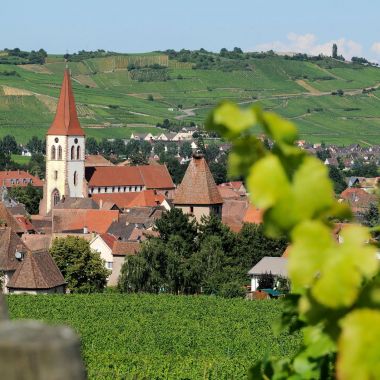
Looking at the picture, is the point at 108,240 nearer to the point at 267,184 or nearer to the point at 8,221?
the point at 8,221

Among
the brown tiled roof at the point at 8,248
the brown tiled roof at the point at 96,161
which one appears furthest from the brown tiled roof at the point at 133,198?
the brown tiled roof at the point at 8,248

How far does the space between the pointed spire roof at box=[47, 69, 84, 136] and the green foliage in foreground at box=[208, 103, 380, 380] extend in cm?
8606

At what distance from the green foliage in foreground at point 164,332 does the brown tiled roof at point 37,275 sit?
10.2ft

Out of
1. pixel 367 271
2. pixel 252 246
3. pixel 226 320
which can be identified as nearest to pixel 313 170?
pixel 367 271

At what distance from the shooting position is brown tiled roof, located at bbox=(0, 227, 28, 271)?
157 ft

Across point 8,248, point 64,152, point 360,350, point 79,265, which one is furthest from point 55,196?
point 360,350

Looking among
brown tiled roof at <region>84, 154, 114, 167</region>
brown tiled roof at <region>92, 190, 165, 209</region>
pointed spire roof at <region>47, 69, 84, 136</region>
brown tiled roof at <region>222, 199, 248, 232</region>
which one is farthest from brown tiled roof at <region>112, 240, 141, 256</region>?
brown tiled roof at <region>84, 154, 114, 167</region>

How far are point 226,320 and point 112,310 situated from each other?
4.46 meters

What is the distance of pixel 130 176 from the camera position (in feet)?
329

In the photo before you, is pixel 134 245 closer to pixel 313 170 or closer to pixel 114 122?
pixel 313 170

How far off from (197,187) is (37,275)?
12632 millimetres

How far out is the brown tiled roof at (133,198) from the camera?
89.4 metres

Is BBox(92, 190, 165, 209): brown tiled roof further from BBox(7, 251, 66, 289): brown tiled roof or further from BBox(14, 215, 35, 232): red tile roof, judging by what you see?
BBox(7, 251, 66, 289): brown tiled roof

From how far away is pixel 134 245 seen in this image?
55219mm
